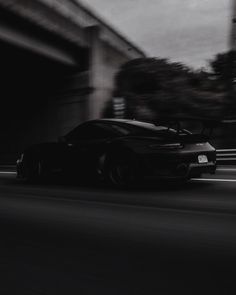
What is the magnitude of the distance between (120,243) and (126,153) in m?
3.45

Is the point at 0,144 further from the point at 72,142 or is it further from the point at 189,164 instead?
the point at 189,164

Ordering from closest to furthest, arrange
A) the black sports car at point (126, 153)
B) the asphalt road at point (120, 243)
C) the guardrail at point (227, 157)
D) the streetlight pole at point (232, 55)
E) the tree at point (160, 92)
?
the asphalt road at point (120, 243) → the black sports car at point (126, 153) → the guardrail at point (227, 157) → the streetlight pole at point (232, 55) → the tree at point (160, 92)

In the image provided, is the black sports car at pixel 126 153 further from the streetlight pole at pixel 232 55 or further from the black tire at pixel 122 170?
the streetlight pole at pixel 232 55

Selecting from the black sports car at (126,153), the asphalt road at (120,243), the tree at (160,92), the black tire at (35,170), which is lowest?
the asphalt road at (120,243)

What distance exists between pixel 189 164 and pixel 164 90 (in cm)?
1534

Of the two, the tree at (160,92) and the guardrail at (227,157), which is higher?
the tree at (160,92)

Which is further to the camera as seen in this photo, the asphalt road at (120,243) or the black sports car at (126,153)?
the black sports car at (126,153)

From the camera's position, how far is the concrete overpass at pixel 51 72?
17516 mm

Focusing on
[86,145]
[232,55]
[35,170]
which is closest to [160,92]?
[232,55]

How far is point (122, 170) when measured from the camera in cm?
766

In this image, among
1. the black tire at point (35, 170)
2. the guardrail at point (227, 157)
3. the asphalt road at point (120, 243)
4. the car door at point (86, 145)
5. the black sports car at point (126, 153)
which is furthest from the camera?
the guardrail at point (227, 157)

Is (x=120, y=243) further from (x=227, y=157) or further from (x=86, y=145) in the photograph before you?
(x=227, y=157)

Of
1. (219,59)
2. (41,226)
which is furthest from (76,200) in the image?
(219,59)

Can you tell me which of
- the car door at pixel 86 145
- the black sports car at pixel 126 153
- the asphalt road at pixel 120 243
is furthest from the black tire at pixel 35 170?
the asphalt road at pixel 120 243
